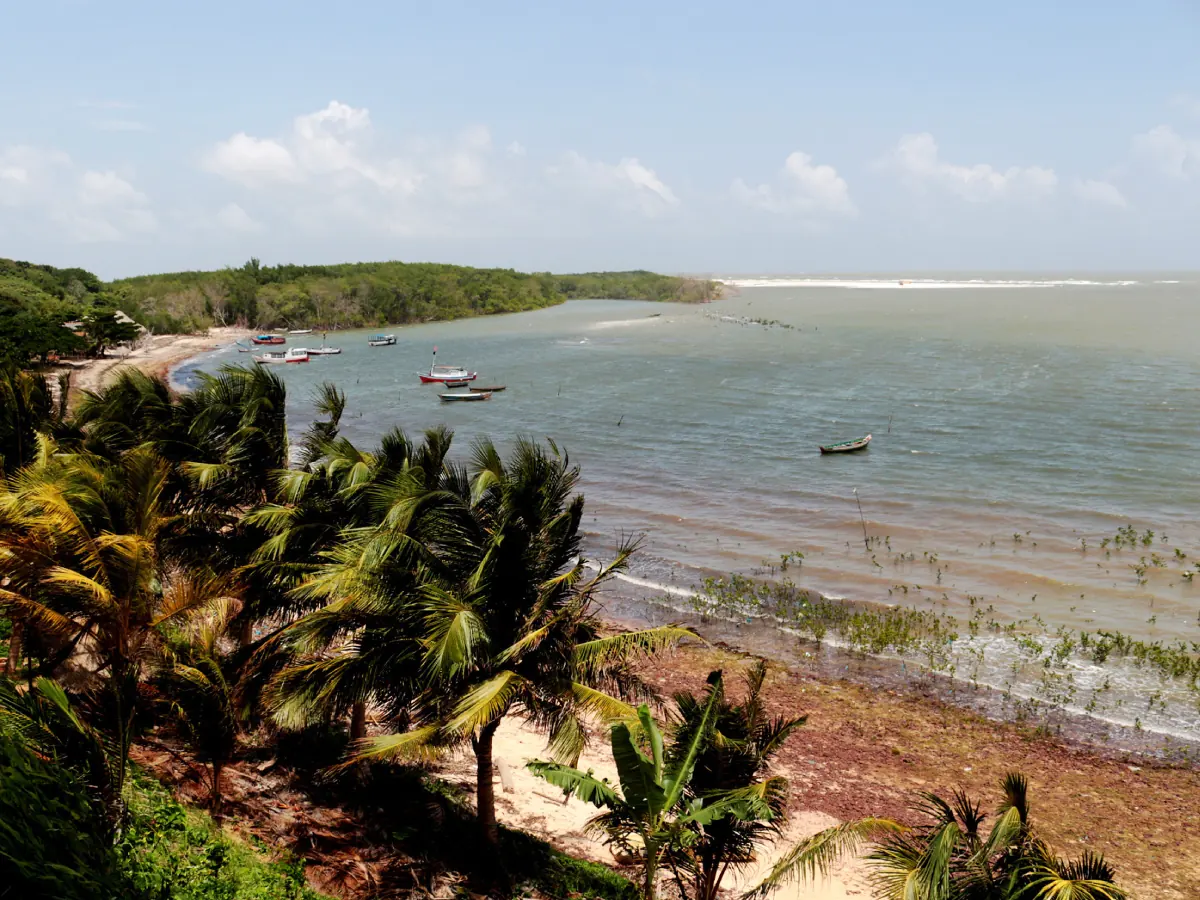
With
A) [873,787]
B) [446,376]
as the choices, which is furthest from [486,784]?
[446,376]

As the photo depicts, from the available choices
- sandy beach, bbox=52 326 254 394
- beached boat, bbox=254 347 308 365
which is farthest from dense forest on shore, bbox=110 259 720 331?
beached boat, bbox=254 347 308 365

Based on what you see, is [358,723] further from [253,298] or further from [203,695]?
[253,298]

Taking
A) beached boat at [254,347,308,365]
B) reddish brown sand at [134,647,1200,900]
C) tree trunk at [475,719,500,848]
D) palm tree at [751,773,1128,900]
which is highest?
beached boat at [254,347,308,365]

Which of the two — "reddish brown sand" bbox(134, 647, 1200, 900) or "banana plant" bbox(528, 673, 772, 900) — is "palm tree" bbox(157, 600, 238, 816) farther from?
"banana plant" bbox(528, 673, 772, 900)

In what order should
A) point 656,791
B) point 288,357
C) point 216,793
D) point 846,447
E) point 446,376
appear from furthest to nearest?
point 288,357 → point 446,376 → point 846,447 → point 216,793 → point 656,791

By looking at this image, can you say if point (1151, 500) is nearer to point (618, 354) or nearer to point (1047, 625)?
point (1047, 625)

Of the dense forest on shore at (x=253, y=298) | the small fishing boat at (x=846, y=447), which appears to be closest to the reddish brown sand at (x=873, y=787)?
the small fishing boat at (x=846, y=447)
